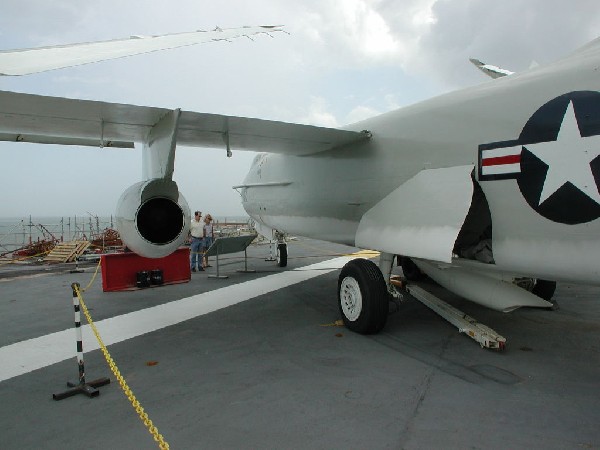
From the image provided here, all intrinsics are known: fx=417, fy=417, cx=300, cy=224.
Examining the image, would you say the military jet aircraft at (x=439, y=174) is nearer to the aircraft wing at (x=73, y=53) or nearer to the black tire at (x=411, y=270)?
the aircraft wing at (x=73, y=53)

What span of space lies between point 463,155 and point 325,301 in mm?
3893

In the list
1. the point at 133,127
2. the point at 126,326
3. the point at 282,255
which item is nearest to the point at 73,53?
the point at 133,127

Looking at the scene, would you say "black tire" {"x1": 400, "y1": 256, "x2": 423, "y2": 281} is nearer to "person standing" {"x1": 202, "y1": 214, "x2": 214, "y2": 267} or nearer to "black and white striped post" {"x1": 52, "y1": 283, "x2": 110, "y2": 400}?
"person standing" {"x1": 202, "y1": 214, "x2": 214, "y2": 267}

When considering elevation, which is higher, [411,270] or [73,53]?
[73,53]

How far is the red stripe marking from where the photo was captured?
3935mm

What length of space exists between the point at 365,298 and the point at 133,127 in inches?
141

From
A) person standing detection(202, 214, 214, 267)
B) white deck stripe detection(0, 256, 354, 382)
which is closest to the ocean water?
→ person standing detection(202, 214, 214, 267)

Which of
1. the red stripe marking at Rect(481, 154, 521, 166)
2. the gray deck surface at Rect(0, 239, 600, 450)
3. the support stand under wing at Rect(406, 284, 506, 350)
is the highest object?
the red stripe marking at Rect(481, 154, 521, 166)

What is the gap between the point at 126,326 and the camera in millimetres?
6062

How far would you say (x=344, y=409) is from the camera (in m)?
3.37

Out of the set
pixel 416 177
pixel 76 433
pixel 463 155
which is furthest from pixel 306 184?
pixel 76 433

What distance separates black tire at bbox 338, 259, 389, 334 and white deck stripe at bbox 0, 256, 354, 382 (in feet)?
8.39

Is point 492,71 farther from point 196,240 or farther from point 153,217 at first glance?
point 196,240

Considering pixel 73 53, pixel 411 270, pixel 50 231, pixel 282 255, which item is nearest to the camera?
pixel 73 53
